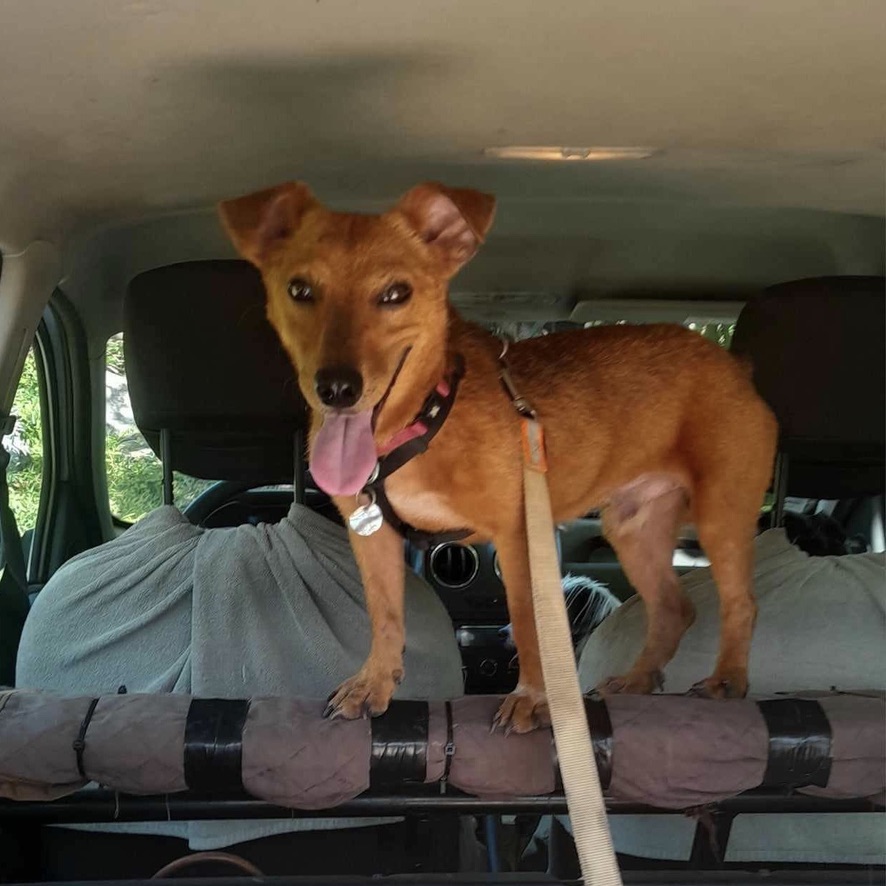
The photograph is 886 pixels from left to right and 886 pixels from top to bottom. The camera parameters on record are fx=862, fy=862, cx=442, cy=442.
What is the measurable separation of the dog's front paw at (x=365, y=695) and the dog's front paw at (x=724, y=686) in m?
0.81

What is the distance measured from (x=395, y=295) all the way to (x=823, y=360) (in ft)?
5.49

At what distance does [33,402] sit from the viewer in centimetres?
351

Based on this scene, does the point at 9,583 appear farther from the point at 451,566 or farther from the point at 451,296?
the point at 451,296

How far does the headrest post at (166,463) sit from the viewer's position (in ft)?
10.3

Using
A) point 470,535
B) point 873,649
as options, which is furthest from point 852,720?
point 470,535

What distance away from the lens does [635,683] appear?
2.60 metres

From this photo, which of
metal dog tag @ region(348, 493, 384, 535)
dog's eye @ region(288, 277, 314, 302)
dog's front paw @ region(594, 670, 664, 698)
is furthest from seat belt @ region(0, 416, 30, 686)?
dog's front paw @ region(594, 670, 664, 698)

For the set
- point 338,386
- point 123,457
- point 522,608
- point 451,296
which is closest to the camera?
point 338,386

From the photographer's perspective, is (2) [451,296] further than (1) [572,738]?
Yes

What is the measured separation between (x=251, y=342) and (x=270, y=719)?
1577mm

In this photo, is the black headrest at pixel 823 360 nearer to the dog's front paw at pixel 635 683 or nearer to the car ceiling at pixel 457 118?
the car ceiling at pixel 457 118

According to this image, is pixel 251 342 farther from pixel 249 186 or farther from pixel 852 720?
pixel 852 720

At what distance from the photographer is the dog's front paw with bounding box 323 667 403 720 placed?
6.41 ft

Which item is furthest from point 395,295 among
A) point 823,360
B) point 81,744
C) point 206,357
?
point 823,360
